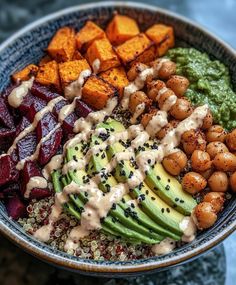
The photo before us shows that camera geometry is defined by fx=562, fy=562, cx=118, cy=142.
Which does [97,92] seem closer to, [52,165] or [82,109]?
[82,109]

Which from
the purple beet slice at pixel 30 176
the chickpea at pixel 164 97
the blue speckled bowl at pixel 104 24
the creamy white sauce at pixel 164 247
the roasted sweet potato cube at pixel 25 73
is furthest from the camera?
the roasted sweet potato cube at pixel 25 73

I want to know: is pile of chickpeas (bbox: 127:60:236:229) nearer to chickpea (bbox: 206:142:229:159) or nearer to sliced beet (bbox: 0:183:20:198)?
chickpea (bbox: 206:142:229:159)

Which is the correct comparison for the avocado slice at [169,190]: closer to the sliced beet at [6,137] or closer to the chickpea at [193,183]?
the chickpea at [193,183]

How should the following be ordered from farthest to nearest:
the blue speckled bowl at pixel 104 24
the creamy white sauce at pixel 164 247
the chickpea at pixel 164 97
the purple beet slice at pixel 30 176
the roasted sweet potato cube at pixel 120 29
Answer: the roasted sweet potato cube at pixel 120 29, the chickpea at pixel 164 97, the purple beet slice at pixel 30 176, the creamy white sauce at pixel 164 247, the blue speckled bowl at pixel 104 24

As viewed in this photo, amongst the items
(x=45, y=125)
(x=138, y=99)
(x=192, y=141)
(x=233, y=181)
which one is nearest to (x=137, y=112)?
(x=138, y=99)

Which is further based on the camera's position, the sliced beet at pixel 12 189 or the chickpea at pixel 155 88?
the chickpea at pixel 155 88

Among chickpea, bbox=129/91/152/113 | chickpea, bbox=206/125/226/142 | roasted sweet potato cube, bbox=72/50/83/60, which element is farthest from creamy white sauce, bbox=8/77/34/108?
chickpea, bbox=206/125/226/142

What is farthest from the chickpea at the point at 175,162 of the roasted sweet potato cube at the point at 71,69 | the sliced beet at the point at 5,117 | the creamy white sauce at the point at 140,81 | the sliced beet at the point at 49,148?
the sliced beet at the point at 5,117
